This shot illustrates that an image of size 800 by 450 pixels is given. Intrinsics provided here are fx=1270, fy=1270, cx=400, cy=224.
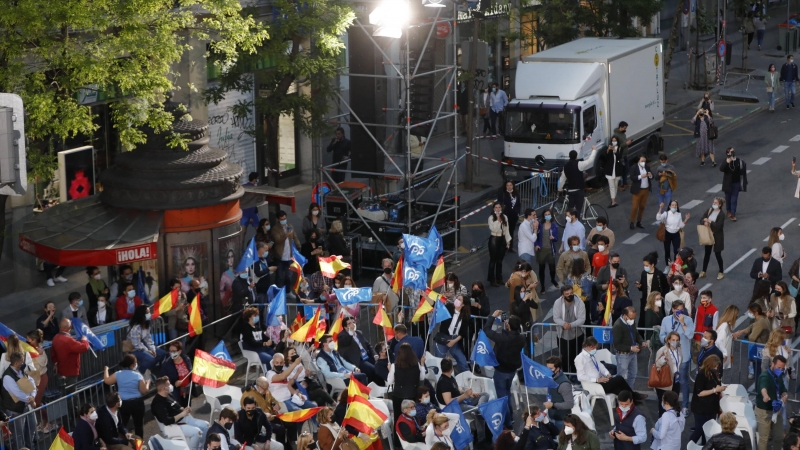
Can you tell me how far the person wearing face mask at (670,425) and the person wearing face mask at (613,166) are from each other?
13.8m

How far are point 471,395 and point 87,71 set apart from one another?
22.9 ft

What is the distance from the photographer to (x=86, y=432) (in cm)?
1502

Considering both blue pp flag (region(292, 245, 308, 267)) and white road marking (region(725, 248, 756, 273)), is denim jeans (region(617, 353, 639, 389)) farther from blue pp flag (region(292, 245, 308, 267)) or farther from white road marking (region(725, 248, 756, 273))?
white road marking (region(725, 248, 756, 273))

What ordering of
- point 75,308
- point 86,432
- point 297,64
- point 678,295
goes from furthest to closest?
point 297,64
point 678,295
point 75,308
point 86,432

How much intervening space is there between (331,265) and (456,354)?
10.9 ft

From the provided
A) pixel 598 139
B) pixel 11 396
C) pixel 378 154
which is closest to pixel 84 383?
pixel 11 396

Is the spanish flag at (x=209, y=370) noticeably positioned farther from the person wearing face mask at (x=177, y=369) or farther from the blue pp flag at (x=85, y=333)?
the blue pp flag at (x=85, y=333)

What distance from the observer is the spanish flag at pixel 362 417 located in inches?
602

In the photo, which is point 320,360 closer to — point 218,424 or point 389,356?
point 389,356

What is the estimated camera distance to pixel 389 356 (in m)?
17.7

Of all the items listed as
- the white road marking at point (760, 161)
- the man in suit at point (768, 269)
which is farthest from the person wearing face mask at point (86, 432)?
the white road marking at point (760, 161)

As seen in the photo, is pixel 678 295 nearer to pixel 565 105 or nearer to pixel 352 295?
pixel 352 295

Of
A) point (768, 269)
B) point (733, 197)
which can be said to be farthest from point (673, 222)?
point (733, 197)

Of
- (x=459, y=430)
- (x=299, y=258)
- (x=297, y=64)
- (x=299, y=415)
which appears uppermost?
(x=297, y=64)
